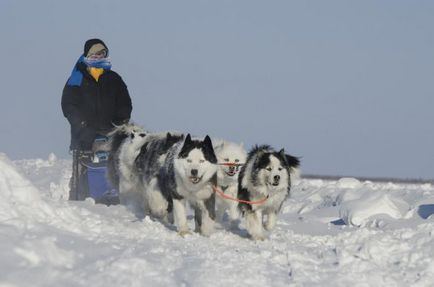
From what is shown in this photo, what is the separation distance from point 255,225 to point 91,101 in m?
4.55

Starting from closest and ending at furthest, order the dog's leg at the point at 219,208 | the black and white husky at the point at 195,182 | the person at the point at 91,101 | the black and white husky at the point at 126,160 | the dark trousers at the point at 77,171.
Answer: the black and white husky at the point at 195,182
the dog's leg at the point at 219,208
the black and white husky at the point at 126,160
the person at the point at 91,101
the dark trousers at the point at 77,171

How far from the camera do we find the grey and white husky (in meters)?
9.85

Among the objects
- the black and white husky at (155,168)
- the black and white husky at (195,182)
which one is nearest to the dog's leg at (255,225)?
the black and white husky at (195,182)

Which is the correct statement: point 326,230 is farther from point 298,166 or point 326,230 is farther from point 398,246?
point 398,246

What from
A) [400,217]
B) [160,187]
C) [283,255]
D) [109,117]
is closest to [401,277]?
[283,255]

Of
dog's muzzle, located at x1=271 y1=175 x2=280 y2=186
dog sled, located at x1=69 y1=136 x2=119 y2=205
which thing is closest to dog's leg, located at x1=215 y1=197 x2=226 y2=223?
dog's muzzle, located at x1=271 y1=175 x2=280 y2=186

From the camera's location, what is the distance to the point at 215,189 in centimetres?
956

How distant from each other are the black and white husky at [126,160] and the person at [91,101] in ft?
1.61

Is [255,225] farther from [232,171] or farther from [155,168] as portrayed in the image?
[155,168]

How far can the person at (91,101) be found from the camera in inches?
491

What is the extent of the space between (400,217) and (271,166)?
356 centimetres

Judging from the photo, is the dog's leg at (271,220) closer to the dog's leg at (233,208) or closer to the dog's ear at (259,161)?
the dog's leg at (233,208)

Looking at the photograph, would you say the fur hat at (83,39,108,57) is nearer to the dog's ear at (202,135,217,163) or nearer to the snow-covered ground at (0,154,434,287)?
the snow-covered ground at (0,154,434,287)

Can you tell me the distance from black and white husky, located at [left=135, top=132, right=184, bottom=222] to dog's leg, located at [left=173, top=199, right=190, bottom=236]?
819 millimetres
